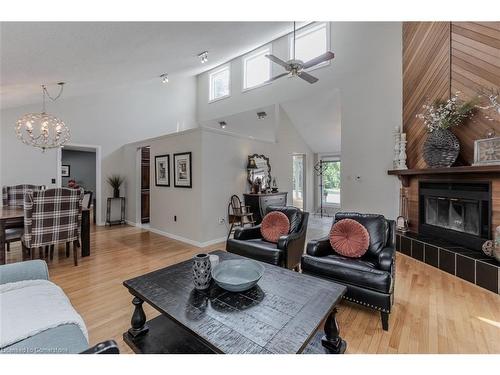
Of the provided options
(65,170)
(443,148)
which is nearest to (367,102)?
(443,148)

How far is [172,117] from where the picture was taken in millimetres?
7371

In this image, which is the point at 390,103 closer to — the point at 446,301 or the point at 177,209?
the point at 446,301

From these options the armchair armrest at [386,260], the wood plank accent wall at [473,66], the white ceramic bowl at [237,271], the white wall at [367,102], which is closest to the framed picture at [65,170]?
the white wall at [367,102]

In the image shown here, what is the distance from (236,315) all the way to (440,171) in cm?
343

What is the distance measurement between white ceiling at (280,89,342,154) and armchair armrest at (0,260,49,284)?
539 cm

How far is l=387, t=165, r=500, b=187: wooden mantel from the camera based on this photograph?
2.76m

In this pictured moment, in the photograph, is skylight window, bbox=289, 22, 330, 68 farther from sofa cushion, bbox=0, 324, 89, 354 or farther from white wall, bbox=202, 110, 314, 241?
sofa cushion, bbox=0, 324, 89, 354

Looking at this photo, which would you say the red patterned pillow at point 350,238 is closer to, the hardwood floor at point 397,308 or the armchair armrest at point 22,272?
the hardwood floor at point 397,308

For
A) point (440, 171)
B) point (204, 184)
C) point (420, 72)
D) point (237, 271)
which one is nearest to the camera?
point (237, 271)

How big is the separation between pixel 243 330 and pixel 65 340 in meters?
0.78

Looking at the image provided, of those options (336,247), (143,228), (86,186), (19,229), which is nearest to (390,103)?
(336,247)

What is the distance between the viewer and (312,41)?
5.55 metres

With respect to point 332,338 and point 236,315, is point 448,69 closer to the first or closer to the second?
point 332,338

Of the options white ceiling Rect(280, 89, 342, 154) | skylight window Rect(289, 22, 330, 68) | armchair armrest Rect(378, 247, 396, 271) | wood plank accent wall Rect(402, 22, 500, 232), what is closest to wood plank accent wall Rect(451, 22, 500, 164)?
wood plank accent wall Rect(402, 22, 500, 232)
